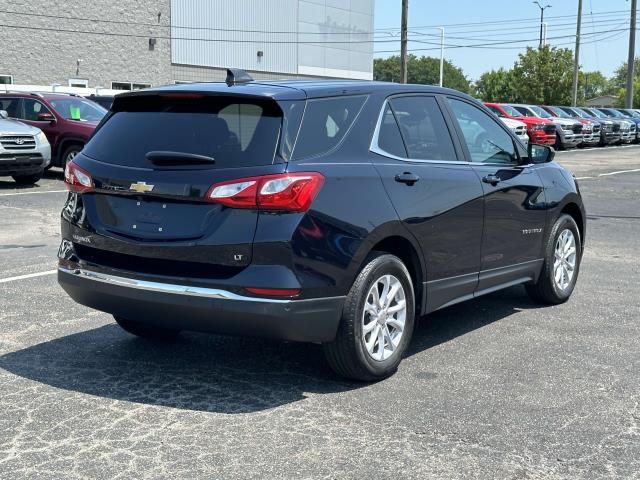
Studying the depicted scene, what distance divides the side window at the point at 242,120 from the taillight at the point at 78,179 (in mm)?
901

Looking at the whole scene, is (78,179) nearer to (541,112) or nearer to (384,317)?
(384,317)

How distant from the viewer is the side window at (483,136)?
6.02m

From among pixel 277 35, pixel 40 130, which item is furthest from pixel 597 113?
pixel 40 130

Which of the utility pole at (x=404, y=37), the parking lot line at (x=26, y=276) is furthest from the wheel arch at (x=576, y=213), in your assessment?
the utility pole at (x=404, y=37)

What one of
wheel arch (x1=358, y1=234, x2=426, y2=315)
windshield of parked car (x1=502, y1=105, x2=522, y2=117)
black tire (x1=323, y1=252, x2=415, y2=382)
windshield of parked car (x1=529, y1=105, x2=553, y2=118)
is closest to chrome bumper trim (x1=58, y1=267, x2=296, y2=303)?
black tire (x1=323, y1=252, x2=415, y2=382)

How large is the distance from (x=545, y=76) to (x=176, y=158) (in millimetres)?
71890

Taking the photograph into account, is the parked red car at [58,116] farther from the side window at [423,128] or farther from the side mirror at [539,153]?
the side window at [423,128]

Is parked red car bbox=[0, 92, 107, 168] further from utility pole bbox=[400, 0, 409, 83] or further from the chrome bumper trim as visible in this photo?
utility pole bbox=[400, 0, 409, 83]

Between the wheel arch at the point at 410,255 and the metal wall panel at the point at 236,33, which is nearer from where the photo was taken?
the wheel arch at the point at 410,255

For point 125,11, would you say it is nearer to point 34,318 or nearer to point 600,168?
point 600,168

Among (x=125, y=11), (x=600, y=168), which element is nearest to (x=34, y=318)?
(x=600, y=168)

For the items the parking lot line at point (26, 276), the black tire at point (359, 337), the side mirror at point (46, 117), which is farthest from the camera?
the side mirror at point (46, 117)

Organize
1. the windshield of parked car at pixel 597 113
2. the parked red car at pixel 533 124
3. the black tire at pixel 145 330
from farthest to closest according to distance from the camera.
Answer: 1. the windshield of parked car at pixel 597 113
2. the parked red car at pixel 533 124
3. the black tire at pixel 145 330

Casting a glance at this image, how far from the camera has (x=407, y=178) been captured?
514 centimetres
